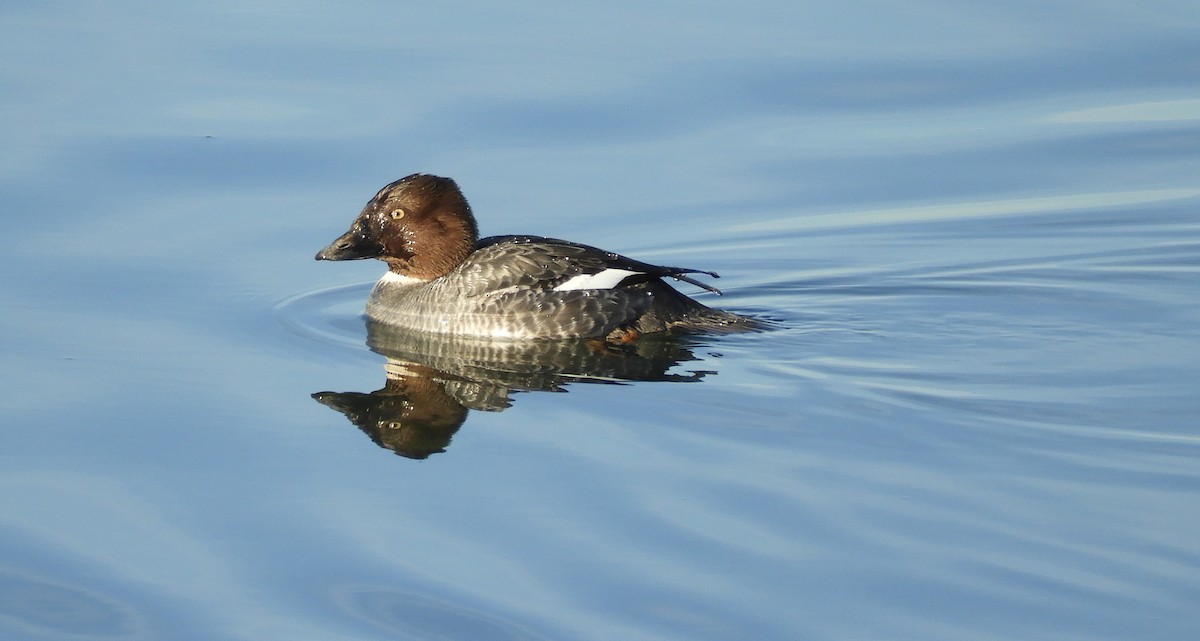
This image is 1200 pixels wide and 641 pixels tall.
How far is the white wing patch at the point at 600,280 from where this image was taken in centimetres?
1152

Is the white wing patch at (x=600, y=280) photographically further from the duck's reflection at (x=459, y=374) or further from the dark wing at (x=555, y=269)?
the duck's reflection at (x=459, y=374)

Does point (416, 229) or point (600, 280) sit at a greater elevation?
point (416, 229)

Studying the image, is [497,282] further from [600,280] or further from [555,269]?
[600,280]

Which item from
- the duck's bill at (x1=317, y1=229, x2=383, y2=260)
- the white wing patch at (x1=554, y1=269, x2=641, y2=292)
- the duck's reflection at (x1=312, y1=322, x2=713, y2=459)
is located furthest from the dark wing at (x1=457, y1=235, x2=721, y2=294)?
the duck's bill at (x1=317, y1=229, x2=383, y2=260)

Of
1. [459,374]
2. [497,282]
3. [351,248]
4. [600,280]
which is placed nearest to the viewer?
[459,374]

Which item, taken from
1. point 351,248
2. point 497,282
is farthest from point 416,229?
point 497,282

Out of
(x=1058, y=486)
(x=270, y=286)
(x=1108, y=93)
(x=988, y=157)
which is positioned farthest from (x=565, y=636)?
(x=1108, y=93)

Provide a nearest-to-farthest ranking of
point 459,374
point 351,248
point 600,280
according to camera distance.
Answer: point 459,374 → point 600,280 → point 351,248

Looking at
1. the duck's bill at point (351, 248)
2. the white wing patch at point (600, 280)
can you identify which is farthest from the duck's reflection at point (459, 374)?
the duck's bill at point (351, 248)

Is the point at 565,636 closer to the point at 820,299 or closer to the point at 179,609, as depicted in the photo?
the point at 179,609

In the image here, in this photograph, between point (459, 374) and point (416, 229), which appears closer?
point (459, 374)

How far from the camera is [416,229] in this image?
1222cm

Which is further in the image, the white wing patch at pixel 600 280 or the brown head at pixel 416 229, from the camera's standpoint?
the brown head at pixel 416 229

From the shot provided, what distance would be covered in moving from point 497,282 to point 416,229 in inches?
35.1
